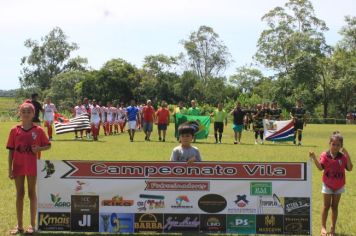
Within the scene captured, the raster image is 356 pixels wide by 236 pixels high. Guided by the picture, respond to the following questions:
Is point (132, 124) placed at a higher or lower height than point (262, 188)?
higher

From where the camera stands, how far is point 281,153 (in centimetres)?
1977

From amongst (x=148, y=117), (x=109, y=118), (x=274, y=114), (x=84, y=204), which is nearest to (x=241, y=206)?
(x=84, y=204)

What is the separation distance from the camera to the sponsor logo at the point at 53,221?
7395 mm

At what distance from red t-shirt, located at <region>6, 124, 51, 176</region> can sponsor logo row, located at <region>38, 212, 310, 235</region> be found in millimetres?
630

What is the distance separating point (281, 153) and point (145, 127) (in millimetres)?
8433

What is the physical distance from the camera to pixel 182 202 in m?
7.36

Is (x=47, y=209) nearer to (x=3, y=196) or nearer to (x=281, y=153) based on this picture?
(x=3, y=196)

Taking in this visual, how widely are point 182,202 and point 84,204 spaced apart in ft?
4.28

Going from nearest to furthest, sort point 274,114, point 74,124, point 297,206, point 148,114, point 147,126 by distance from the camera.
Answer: point 297,206 < point 148,114 < point 274,114 < point 147,126 < point 74,124

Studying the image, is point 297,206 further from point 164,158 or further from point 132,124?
point 132,124

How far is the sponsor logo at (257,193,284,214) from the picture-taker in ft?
23.9

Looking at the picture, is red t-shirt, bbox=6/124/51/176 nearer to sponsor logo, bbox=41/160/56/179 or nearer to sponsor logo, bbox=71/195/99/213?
sponsor logo, bbox=41/160/56/179

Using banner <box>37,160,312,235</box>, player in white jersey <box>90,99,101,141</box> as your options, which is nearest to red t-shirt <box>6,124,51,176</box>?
banner <box>37,160,312,235</box>

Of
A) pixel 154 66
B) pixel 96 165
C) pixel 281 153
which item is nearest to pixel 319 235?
pixel 96 165
